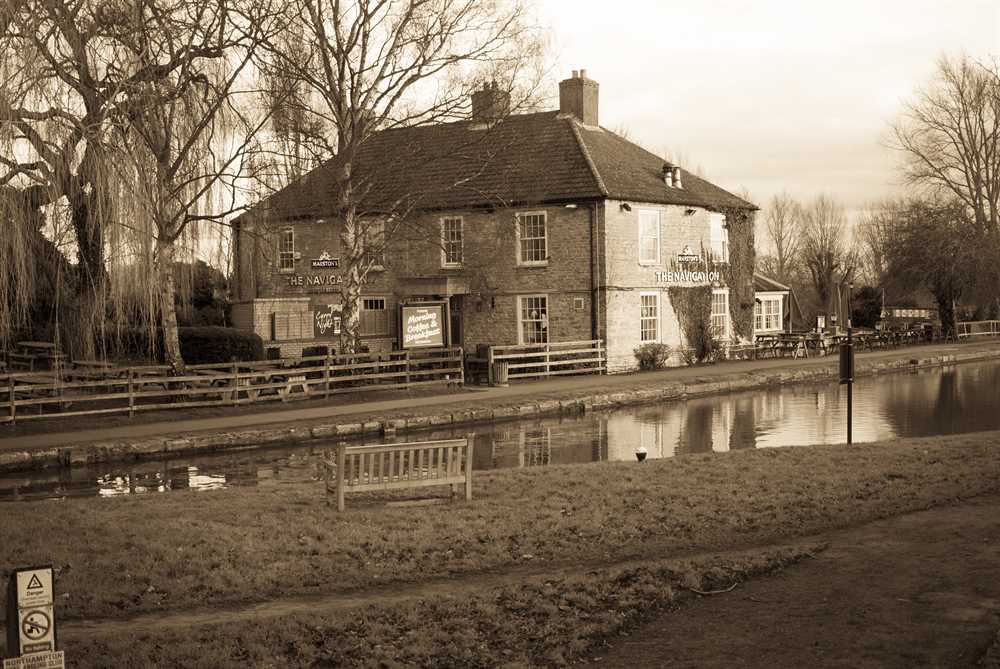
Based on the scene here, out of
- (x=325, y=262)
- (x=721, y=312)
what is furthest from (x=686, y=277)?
(x=325, y=262)

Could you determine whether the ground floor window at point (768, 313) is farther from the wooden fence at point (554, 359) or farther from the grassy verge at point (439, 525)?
the grassy verge at point (439, 525)

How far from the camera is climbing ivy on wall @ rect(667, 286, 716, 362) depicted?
1487 inches

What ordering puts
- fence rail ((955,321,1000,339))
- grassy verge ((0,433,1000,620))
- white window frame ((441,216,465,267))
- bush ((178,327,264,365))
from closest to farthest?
1. grassy verge ((0,433,1000,620))
2. bush ((178,327,264,365))
3. white window frame ((441,216,465,267))
4. fence rail ((955,321,1000,339))

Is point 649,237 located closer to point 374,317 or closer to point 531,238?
point 531,238

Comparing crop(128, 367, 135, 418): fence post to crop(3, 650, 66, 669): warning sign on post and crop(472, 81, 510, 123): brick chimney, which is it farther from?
crop(3, 650, 66, 669): warning sign on post

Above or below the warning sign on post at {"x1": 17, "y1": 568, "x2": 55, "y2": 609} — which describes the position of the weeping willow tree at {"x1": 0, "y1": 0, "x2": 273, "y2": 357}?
above

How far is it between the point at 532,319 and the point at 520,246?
2.46 metres

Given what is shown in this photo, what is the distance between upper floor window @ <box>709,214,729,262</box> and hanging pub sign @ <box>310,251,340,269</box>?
13.9 m

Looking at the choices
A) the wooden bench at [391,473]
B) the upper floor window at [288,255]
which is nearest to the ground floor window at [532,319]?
the upper floor window at [288,255]

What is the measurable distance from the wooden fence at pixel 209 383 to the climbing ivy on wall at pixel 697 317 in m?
9.66

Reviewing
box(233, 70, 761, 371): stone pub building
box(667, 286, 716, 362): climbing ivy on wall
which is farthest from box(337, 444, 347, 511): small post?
box(667, 286, 716, 362): climbing ivy on wall

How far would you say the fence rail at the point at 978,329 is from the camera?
55.5 metres

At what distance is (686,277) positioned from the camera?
38188 millimetres

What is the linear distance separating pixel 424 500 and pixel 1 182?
27.0ft
